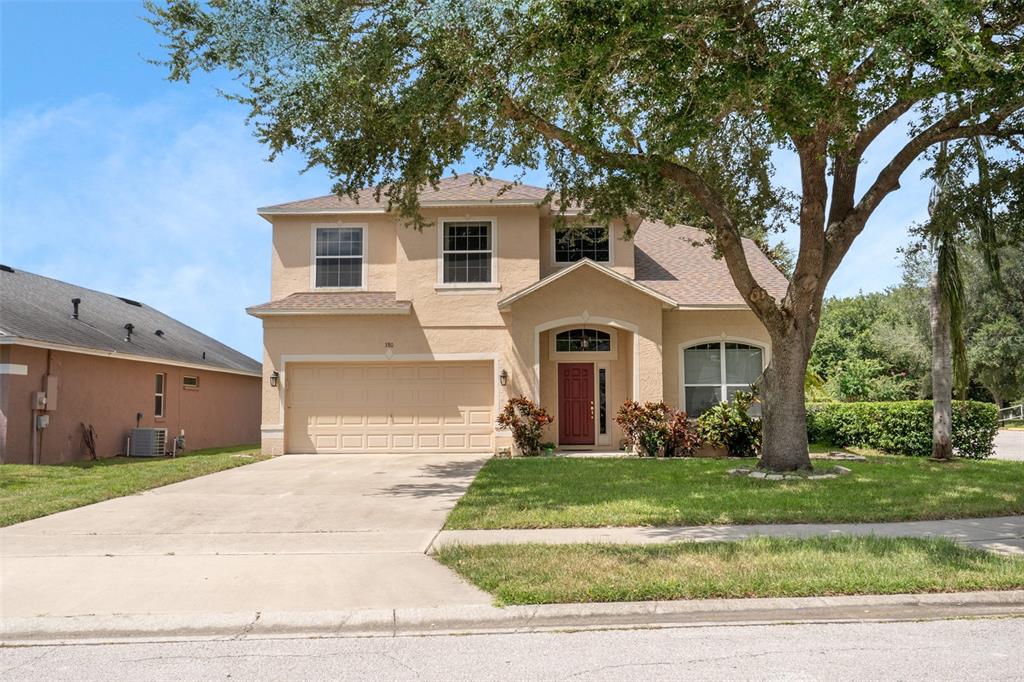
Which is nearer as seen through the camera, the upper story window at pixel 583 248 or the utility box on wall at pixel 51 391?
the utility box on wall at pixel 51 391

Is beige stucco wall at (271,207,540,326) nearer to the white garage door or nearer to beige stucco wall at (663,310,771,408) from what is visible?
the white garage door

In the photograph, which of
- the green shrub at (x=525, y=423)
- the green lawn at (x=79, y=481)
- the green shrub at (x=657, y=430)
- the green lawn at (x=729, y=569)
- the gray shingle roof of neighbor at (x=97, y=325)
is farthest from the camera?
the gray shingle roof of neighbor at (x=97, y=325)

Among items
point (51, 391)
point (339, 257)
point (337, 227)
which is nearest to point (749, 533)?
point (339, 257)

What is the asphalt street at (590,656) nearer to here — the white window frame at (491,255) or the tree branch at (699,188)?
the tree branch at (699,188)

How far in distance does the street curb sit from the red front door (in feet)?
43.0

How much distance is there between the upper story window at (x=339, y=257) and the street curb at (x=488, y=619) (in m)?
14.2

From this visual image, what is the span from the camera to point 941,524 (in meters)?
8.86

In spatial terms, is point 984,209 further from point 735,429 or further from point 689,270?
point 689,270

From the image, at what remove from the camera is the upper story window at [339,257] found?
1948cm

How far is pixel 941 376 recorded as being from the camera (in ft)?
52.5

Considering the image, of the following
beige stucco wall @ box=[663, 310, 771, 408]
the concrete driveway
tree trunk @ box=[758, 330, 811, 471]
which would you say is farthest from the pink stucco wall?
tree trunk @ box=[758, 330, 811, 471]

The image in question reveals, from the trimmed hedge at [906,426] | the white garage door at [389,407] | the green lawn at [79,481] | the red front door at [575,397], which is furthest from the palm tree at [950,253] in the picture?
the green lawn at [79,481]

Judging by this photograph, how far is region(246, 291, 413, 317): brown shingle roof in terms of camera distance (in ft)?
60.1

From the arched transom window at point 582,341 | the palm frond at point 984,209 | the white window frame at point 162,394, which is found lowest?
the white window frame at point 162,394
